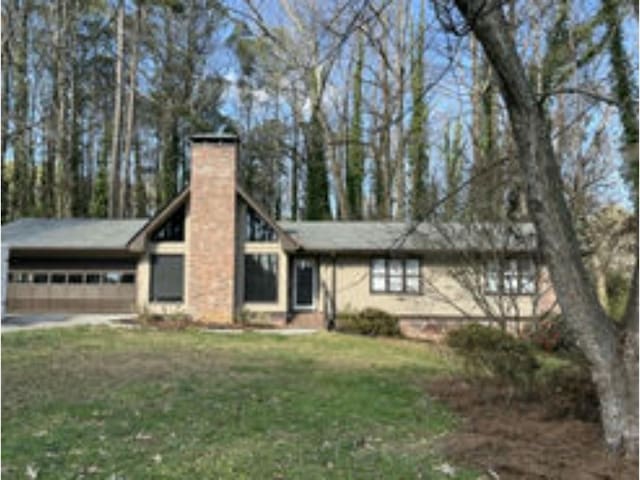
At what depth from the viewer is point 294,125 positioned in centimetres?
3750

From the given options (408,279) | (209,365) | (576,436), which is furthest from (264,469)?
(408,279)

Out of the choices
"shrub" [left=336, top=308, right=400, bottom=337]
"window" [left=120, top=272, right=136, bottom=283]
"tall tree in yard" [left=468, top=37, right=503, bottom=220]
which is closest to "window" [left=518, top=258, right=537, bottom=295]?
"tall tree in yard" [left=468, top=37, right=503, bottom=220]

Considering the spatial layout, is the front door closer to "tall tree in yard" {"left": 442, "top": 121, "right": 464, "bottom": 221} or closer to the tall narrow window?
the tall narrow window

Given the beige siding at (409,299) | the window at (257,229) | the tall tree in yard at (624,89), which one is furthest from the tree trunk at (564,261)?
the window at (257,229)

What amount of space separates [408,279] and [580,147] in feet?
29.8

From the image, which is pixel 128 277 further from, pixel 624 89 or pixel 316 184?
pixel 624 89

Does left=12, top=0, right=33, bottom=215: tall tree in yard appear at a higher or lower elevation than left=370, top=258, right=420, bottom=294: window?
higher

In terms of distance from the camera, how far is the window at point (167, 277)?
22.6 metres

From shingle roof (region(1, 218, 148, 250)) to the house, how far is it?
9 cm

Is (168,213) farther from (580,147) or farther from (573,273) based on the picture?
(573,273)

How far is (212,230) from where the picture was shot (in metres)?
22.0

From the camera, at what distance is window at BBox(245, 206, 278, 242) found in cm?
2275

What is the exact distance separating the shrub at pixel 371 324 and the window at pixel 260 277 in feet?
8.35

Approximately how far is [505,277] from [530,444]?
5936 mm
